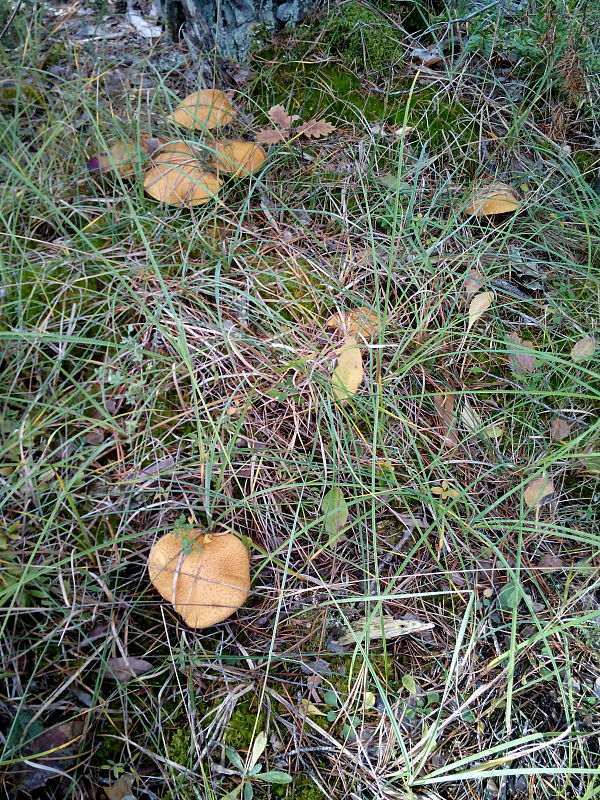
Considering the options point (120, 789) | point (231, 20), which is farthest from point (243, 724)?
point (231, 20)

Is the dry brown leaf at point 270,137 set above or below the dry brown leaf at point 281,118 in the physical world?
below

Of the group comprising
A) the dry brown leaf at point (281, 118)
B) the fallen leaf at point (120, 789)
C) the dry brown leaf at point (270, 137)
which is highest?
the dry brown leaf at point (281, 118)

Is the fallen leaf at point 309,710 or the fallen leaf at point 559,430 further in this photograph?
the fallen leaf at point 559,430

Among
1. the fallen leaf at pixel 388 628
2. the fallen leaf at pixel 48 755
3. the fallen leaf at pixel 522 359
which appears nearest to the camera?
the fallen leaf at pixel 48 755

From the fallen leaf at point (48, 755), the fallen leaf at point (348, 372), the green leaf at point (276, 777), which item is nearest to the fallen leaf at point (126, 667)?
the fallen leaf at point (48, 755)

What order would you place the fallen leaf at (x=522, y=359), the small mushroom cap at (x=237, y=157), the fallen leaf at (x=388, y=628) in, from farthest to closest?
the small mushroom cap at (x=237, y=157) < the fallen leaf at (x=522, y=359) < the fallen leaf at (x=388, y=628)

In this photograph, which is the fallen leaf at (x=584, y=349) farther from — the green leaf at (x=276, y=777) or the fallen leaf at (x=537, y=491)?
the green leaf at (x=276, y=777)
